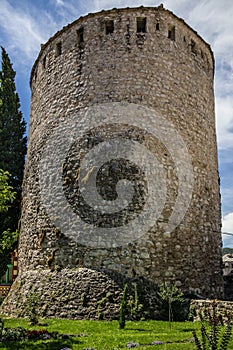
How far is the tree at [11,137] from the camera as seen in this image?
714 inches

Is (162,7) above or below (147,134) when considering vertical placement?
above

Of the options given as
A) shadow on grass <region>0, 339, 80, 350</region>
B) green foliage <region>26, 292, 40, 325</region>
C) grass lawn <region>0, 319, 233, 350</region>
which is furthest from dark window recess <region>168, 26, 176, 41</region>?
shadow on grass <region>0, 339, 80, 350</region>

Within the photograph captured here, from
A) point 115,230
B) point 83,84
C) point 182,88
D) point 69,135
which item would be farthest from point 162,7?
point 115,230

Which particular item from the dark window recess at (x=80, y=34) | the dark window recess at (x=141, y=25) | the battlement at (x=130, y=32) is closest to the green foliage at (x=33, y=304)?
the battlement at (x=130, y=32)

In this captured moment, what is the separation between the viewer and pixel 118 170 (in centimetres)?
1245

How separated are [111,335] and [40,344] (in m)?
1.60

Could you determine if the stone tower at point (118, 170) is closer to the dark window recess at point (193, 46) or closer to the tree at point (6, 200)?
the dark window recess at point (193, 46)

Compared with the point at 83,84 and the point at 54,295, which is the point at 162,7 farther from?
the point at 54,295

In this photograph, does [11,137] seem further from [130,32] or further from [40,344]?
[40,344]

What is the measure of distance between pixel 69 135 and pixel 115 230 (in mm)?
3989

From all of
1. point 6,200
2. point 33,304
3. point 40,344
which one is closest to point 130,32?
point 6,200

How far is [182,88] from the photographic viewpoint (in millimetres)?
14328

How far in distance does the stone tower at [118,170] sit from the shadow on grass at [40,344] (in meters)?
2.98

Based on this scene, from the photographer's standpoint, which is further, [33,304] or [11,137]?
[11,137]
